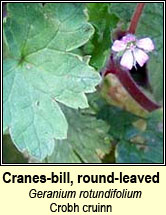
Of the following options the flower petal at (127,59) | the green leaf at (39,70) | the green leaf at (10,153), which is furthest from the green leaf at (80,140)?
the flower petal at (127,59)

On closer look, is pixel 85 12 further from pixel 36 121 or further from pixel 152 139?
pixel 152 139

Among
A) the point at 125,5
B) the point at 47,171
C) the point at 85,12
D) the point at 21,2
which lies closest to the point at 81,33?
the point at 85,12

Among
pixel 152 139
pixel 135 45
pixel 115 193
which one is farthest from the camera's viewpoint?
pixel 152 139

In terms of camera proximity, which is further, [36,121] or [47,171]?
[47,171]

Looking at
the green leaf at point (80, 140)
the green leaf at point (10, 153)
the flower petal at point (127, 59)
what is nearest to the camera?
the flower petal at point (127, 59)

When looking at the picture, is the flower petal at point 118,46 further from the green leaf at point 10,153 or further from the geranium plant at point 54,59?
the green leaf at point 10,153

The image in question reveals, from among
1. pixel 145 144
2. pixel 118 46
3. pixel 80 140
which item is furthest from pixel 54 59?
pixel 145 144

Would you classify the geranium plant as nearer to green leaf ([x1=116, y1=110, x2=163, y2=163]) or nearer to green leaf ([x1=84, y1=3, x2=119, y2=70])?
green leaf ([x1=84, y1=3, x2=119, y2=70])

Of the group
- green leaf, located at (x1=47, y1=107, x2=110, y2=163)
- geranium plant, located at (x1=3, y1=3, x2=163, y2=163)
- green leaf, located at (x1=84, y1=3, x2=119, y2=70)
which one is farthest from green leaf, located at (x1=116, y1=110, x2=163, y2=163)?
green leaf, located at (x1=84, y1=3, x2=119, y2=70)
